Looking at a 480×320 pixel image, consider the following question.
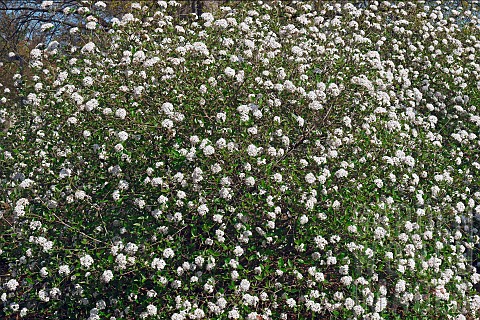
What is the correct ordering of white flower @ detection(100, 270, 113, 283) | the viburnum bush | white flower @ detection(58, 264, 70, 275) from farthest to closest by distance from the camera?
the viburnum bush
white flower @ detection(58, 264, 70, 275)
white flower @ detection(100, 270, 113, 283)

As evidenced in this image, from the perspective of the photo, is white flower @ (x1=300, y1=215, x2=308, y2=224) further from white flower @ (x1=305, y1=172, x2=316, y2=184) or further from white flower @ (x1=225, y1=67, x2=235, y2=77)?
white flower @ (x1=225, y1=67, x2=235, y2=77)

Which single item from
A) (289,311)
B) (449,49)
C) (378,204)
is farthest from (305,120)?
(449,49)

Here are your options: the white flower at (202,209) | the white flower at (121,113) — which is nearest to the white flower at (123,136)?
the white flower at (121,113)

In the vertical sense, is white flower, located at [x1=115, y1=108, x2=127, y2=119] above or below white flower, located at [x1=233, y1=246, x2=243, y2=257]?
above

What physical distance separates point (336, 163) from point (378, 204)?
419 mm

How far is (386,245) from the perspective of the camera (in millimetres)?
3791

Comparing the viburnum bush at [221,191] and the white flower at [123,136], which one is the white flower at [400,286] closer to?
the viburnum bush at [221,191]

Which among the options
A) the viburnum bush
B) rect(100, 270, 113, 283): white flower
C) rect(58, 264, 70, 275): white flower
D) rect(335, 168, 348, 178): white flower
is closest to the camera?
rect(100, 270, 113, 283): white flower

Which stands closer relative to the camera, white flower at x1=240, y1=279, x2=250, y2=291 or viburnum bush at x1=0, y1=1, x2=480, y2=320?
white flower at x1=240, y1=279, x2=250, y2=291

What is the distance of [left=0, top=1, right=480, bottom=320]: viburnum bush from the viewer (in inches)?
143

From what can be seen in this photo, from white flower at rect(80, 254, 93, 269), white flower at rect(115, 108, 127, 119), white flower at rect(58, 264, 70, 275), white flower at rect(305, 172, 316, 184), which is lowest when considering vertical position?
white flower at rect(58, 264, 70, 275)

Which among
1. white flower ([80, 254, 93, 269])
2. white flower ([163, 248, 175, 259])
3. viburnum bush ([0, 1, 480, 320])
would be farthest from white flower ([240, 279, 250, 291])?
white flower ([80, 254, 93, 269])

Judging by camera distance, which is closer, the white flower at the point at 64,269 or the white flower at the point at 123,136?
the white flower at the point at 64,269

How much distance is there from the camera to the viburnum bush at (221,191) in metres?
3.63
